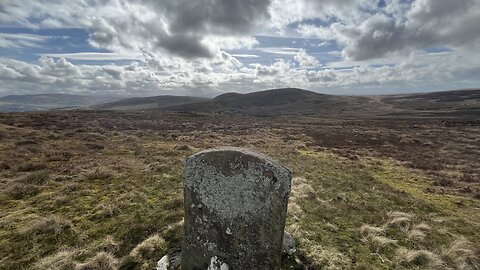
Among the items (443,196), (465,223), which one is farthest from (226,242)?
(443,196)

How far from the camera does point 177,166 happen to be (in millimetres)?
19438

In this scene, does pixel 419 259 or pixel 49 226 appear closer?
pixel 419 259

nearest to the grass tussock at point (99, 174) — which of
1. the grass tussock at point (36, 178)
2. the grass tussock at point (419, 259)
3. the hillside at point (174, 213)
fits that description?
the hillside at point (174, 213)

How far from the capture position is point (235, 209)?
738 cm

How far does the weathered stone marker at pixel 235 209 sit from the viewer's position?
7242 mm

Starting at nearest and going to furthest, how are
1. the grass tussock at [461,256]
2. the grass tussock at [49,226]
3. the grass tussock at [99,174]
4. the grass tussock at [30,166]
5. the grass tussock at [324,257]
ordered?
the grass tussock at [324,257]
the grass tussock at [461,256]
the grass tussock at [49,226]
the grass tussock at [99,174]
the grass tussock at [30,166]

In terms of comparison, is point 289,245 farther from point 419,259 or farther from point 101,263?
point 101,263

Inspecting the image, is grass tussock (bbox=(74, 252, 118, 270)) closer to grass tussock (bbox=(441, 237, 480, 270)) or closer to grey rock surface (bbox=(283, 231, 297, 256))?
grey rock surface (bbox=(283, 231, 297, 256))

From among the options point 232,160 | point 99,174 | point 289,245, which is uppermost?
Result: point 232,160

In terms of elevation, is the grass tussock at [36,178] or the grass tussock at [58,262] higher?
the grass tussock at [58,262]

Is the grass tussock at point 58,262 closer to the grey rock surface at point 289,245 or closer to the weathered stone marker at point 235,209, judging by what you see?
the weathered stone marker at point 235,209

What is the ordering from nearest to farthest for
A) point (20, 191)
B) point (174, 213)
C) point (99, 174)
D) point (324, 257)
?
point (324, 257) < point (174, 213) < point (20, 191) < point (99, 174)

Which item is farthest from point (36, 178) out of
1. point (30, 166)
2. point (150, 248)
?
point (150, 248)

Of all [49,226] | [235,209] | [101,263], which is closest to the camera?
[235,209]
